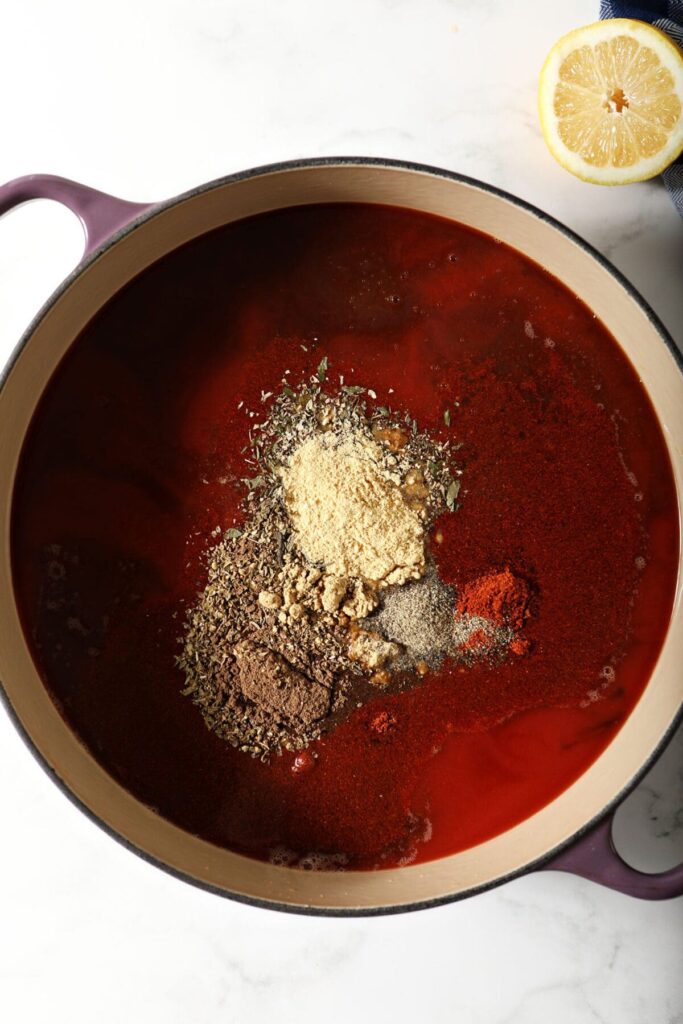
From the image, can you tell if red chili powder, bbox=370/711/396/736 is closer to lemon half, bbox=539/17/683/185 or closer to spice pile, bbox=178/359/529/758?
spice pile, bbox=178/359/529/758

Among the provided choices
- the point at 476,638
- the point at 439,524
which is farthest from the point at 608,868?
the point at 439,524

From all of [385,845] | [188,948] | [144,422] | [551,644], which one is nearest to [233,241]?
[144,422]

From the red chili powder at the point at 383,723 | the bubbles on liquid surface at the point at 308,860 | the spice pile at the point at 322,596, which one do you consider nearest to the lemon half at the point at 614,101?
the spice pile at the point at 322,596

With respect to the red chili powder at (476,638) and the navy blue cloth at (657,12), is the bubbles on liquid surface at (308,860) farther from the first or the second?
the navy blue cloth at (657,12)

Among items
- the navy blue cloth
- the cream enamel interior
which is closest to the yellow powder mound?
the cream enamel interior

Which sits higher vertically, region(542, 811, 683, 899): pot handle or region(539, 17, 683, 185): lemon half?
region(539, 17, 683, 185): lemon half

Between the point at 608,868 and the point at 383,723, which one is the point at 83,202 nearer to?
the point at 383,723

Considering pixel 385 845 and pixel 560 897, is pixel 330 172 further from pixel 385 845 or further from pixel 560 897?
pixel 560 897
